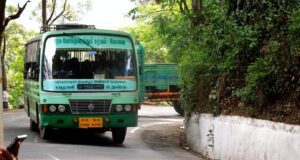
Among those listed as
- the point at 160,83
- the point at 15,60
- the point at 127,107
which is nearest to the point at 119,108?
the point at 127,107

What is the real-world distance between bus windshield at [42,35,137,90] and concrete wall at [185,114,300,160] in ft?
6.90

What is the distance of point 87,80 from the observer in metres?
13.8

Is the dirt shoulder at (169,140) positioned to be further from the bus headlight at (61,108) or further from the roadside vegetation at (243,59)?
the bus headlight at (61,108)

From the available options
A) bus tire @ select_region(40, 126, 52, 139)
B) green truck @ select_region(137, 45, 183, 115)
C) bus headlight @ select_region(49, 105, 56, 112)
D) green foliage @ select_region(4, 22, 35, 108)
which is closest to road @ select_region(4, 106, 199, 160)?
bus tire @ select_region(40, 126, 52, 139)

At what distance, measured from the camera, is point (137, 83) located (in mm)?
14164

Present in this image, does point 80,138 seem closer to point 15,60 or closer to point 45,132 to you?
point 45,132

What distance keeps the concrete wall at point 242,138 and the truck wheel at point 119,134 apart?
1.76 metres

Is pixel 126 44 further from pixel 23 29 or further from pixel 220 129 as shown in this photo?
pixel 23 29

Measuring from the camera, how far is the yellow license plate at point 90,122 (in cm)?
1366

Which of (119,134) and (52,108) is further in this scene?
(119,134)

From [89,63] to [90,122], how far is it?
1462mm

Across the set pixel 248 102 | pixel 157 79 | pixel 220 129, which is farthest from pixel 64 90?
pixel 157 79

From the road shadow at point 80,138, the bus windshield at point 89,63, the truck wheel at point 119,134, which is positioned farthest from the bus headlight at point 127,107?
the road shadow at point 80,138

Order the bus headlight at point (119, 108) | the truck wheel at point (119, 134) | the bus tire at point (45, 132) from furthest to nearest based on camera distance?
the truck wheel at point (119, 134) → the bus tire at point (45, 132) → the bus headlight at point (119, 108)
